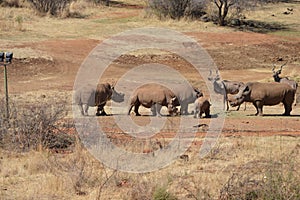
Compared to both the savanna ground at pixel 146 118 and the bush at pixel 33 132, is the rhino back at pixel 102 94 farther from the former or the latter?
the bush at pixel 33 132

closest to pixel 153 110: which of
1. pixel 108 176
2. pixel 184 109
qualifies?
pixel 184 109

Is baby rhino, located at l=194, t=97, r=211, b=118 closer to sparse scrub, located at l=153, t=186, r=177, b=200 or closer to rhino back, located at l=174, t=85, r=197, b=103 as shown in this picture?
rhino back, located at l=174, t=85, r=197, b=103

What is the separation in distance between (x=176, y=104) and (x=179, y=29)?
66.6 ft

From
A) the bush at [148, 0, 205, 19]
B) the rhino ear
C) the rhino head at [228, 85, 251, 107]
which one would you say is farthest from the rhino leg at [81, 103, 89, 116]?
the bush at [148, 0, 205, 19]

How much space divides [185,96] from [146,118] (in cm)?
150

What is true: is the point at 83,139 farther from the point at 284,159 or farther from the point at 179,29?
the point at 179,29

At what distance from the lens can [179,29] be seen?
36.7 m

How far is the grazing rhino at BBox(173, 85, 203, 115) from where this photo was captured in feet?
56.1

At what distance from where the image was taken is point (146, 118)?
644 inches

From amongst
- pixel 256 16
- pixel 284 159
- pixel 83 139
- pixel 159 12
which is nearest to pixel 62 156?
pixel 83 139

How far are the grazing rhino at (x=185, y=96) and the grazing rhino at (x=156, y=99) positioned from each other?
0.81 ft

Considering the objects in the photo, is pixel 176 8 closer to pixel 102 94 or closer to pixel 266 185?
pixel 102 94

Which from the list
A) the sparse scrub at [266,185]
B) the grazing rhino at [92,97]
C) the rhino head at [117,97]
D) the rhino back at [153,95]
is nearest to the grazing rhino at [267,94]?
the rhino back at [153,95]

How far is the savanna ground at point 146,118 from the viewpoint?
29.0 feet
